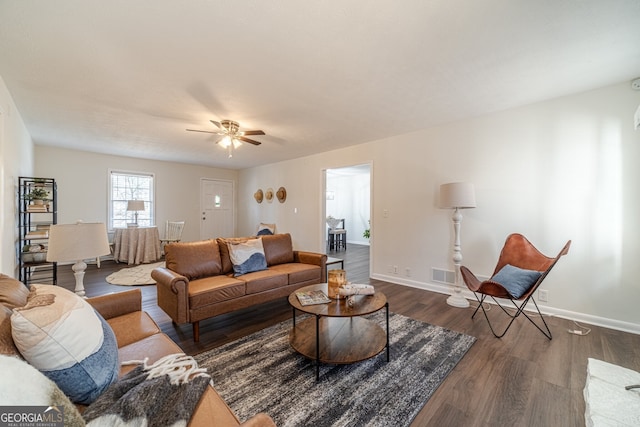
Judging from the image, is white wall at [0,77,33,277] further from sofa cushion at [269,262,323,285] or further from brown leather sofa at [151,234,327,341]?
sofa cushion at [269,262,323,285]

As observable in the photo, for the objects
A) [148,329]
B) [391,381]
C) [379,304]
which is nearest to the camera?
[148,329]

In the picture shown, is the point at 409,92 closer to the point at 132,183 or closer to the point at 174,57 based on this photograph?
the point at 174,57

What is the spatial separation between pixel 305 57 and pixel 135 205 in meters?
5.55

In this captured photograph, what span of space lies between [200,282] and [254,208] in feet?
15.5

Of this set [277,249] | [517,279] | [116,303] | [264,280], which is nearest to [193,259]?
[264,280]

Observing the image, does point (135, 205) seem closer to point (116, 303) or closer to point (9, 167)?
point (9, 167)

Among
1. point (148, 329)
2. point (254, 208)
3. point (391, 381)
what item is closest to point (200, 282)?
point (148, 329)

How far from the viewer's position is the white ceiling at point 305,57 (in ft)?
5.25

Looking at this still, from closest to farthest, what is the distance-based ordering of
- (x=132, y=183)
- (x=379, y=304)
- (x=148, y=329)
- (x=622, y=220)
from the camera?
(x=148, y=329) < (x=379, y=304) < (x=622, y=220) < (x=132, y=183)

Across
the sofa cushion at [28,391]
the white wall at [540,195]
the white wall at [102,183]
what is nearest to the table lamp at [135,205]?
the white wall at [102,183]

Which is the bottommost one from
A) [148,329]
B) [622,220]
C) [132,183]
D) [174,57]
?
[148,329]

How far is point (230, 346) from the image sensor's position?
7.18ft

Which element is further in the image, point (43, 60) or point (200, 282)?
point (200, 282)

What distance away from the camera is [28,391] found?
2.04 feet
